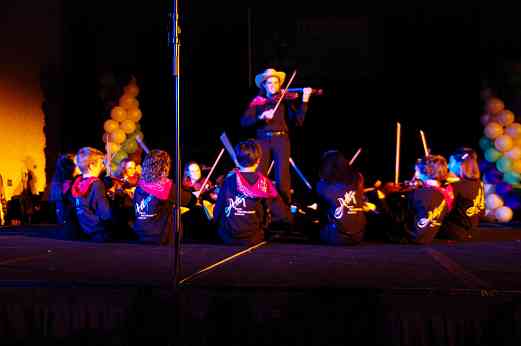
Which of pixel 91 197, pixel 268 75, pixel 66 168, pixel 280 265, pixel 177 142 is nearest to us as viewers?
pixel 177 142

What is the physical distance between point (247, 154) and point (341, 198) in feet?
2.95

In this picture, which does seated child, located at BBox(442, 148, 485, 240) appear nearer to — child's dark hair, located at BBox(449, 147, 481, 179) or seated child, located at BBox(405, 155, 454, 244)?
child's dark hair, located at BBox(449, 147, 481, 179)

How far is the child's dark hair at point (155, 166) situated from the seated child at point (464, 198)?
8.99ft

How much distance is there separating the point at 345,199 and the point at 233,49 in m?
3.89

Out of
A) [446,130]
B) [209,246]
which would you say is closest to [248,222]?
[209,246]

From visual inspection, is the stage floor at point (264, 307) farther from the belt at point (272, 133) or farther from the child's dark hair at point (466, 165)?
the belt at point (272, 133)

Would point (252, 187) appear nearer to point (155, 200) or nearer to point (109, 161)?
point (155, 200)

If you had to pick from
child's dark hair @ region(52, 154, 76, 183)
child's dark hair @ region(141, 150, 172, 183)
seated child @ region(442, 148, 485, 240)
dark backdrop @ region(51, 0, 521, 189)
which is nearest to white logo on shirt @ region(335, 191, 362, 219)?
seated child @ region(442, 148, 485, 240)

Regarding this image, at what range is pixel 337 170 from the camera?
476 centimetres

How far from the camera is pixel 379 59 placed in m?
7.59

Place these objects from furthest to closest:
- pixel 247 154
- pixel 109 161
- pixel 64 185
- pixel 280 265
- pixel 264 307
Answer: pixel 109 161, pixel 64 185, pixel 247 154, pixel 280 265, pixel 264 307

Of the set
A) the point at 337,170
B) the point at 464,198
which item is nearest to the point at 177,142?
the point at 337,170

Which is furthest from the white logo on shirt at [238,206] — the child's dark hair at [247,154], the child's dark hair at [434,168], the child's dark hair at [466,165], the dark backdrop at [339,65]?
the dark backdrop at [339,65]

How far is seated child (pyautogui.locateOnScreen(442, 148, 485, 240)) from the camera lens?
525cm
